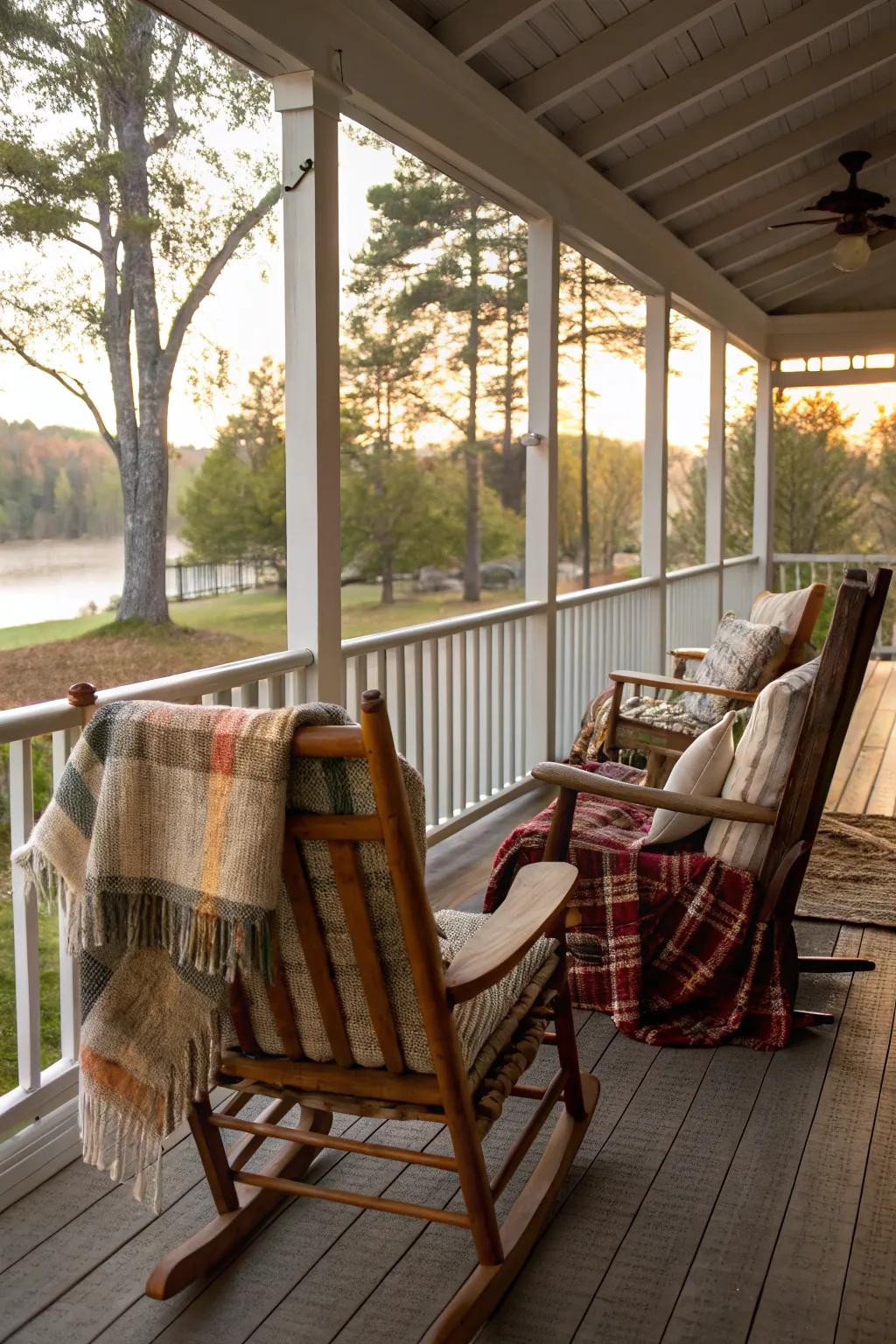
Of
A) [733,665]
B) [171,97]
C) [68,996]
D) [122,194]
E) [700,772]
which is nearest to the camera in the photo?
[68,996]

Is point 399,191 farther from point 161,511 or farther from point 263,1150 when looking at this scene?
point 263,1150

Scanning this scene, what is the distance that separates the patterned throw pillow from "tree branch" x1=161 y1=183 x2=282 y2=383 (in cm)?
888

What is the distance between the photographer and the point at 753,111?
559cm

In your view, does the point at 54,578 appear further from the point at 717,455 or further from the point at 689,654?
the point at 689,654

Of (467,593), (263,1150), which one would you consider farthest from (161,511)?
(263,1150)

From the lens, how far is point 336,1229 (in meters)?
2.09

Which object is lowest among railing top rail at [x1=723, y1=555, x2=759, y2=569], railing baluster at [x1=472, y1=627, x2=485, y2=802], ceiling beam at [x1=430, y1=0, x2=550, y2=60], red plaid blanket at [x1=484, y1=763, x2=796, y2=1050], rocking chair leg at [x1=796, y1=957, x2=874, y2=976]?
rocking chair leg at [x1=796, y1=957, x2=874, y2=976]

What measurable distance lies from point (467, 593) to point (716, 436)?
28.2ft

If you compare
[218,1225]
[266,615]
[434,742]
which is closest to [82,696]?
[218,1225]

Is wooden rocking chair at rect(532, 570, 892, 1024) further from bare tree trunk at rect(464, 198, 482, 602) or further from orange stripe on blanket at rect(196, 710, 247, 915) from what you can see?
bare tree trunk at rect(464, 198, 482, 602)

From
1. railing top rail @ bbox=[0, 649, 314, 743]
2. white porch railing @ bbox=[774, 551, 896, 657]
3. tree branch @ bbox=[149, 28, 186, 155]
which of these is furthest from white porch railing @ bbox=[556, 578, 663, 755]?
tree branch @ bbox=[149, 28, 186, 155]

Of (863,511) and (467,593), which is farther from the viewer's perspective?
(467,593)

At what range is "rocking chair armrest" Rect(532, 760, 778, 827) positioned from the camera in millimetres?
2744

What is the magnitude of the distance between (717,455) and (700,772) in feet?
20.4
